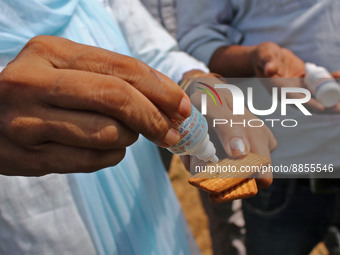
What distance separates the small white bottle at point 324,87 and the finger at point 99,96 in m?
0.53

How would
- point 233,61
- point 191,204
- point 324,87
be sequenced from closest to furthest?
point 324,87, point 233,61, point 191,204

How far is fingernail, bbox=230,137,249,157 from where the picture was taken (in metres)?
0.58

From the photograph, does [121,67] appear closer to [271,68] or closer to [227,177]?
[227,177]

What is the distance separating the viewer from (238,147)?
0.58 metres

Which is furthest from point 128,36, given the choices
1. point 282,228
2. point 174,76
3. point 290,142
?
point 282,228

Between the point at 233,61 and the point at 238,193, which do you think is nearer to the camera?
the point at 238,193

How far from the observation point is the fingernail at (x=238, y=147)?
58 centimetres

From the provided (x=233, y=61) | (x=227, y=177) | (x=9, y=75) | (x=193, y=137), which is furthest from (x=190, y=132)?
(x=233, y=61)

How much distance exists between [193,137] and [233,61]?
0.54m

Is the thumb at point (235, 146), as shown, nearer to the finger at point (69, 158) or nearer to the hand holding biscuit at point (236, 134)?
the hand holding biscuit at point (236, 134)

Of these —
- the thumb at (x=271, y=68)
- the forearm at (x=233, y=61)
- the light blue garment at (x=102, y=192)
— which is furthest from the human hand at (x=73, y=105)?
the forearm at (x=233, y=61)

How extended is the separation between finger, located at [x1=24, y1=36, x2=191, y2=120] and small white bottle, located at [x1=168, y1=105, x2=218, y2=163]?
90mm

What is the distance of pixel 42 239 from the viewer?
1.63 feet

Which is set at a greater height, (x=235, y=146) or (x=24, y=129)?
(x=24, y=129)
